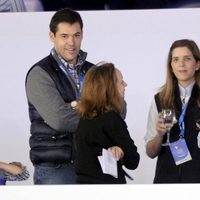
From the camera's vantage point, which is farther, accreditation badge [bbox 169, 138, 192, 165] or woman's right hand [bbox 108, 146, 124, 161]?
accreditation badge [bbox 169, 138, 192, 165]

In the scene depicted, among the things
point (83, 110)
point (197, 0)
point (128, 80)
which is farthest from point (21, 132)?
point (197, 0)

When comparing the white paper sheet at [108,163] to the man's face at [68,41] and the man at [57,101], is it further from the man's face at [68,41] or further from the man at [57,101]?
the man's face at [68,41]

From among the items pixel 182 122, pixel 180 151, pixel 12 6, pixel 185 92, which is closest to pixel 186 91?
pixel 185 92

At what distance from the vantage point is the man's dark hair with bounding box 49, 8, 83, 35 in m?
4.00

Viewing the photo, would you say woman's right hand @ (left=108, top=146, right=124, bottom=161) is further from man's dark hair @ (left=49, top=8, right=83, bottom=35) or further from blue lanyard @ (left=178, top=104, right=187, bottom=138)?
man's dark hair @ (left=49, top=8, right=83, bottom=35)

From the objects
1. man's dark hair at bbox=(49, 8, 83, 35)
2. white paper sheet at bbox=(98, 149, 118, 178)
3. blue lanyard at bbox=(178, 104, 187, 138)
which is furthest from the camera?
man's dark hair at bbox=(49, 8, 83, 35)

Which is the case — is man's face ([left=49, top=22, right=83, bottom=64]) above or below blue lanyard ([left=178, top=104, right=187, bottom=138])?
above

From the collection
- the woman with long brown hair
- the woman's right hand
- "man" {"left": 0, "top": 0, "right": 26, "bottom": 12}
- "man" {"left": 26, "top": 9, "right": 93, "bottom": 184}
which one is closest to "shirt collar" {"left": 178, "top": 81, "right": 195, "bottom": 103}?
the woman with long brown hair

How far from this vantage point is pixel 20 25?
4.18 meters

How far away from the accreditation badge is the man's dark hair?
1.06m

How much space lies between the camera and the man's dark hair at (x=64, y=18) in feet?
13.1

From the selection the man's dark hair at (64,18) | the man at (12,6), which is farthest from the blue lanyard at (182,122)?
the man at (12,6)

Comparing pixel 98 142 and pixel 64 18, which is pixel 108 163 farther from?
pixel 64 18

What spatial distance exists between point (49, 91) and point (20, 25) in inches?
29.8
